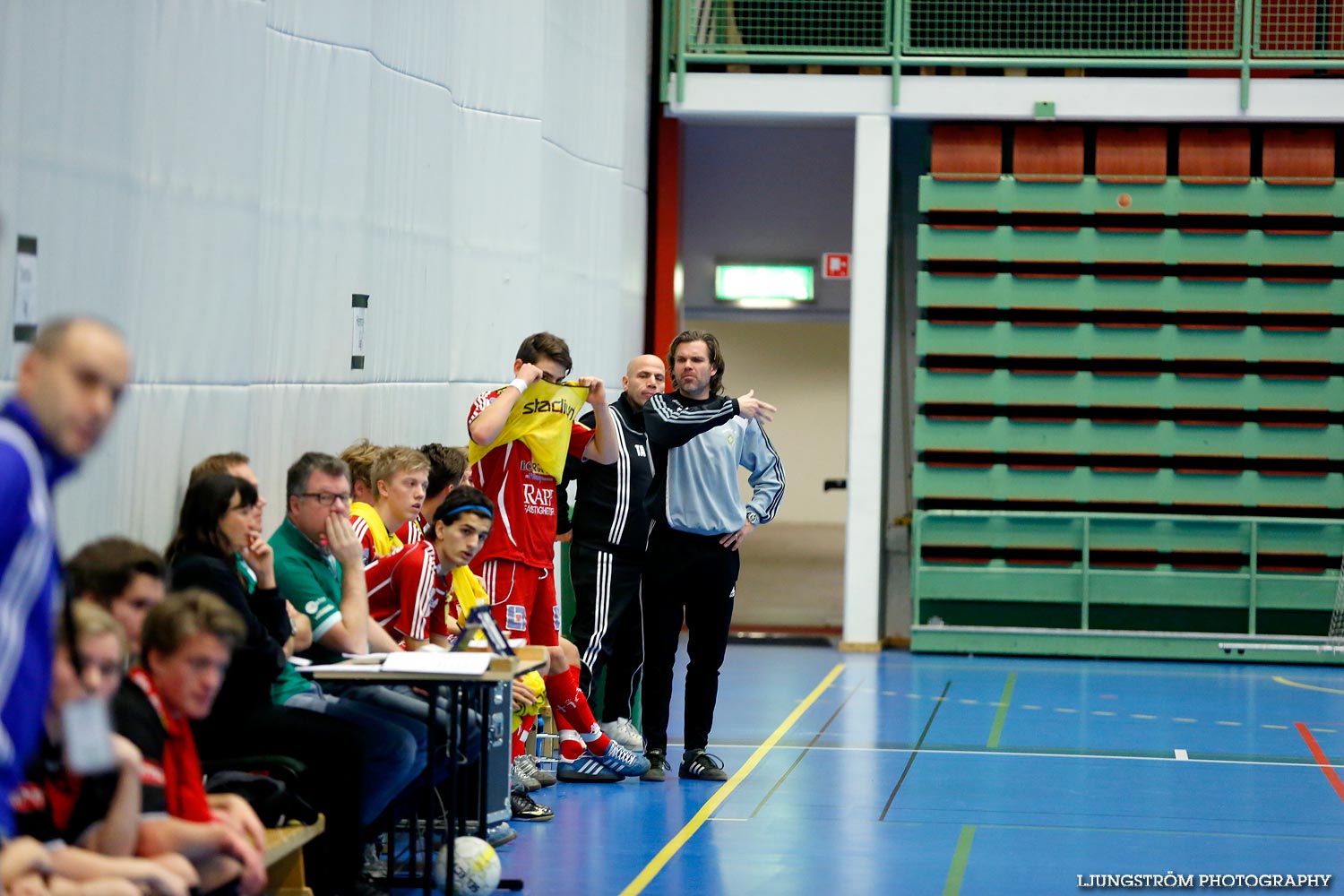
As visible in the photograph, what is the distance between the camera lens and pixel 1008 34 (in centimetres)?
1405


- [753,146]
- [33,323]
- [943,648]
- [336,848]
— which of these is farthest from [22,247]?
[753,146]

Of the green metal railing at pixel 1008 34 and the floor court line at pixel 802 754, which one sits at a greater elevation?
the green metal railing at pixel 1008 34

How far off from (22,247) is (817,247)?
10904mm

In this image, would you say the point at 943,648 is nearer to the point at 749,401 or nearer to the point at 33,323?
the point at 749,401

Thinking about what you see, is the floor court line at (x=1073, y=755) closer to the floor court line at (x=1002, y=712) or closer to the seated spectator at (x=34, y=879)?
the floor court line at (x=1002, y=712)

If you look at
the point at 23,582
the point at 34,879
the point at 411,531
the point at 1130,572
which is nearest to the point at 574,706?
the point at 411,531

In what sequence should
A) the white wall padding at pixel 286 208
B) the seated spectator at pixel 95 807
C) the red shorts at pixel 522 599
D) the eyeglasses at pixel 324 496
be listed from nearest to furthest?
the seated spectator at pixel 95 807 < the white wall padding at pixel 286 208 < the eyeglasses at pixel 324 496 < the red shorts at pixel 522 599

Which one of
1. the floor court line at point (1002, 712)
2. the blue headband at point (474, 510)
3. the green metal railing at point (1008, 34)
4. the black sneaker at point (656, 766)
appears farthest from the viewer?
the green metal railing at point (1008, 34)

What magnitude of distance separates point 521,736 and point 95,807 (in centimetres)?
394

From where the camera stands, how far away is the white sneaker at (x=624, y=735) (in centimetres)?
788

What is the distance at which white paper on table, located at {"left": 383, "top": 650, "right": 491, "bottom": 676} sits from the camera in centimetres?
501

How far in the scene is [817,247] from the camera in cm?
1497

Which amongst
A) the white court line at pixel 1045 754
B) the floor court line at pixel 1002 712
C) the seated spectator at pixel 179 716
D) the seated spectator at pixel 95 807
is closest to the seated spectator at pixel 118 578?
the seated spectator at pixel 179 716

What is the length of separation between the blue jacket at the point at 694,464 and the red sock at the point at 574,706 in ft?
3.06
